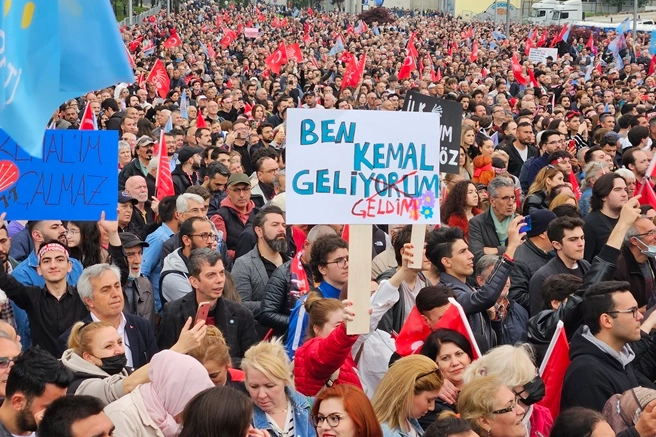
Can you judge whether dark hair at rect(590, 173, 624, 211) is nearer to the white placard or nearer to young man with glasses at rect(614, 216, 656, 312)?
young man with glasses at rect(614, 216, 656, 312)

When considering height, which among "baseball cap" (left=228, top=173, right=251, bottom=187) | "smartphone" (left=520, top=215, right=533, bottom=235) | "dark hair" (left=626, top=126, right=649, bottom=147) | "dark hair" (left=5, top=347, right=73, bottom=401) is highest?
"dark hair" (left=5, top=347, right=73, bottom=401)

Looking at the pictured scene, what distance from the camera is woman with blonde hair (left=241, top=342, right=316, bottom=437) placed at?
187 inches

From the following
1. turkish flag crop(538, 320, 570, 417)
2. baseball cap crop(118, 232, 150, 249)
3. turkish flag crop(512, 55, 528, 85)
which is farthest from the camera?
turkish flag crop(512, 55, 528, 85)

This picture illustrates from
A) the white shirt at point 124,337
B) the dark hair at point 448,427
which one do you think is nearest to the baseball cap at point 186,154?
the white shirt at point 124,337

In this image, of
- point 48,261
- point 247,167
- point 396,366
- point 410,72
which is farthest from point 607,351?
point 410,72

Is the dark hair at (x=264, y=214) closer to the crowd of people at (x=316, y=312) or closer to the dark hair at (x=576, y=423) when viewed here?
the crowd of people at (x=316, y=312)

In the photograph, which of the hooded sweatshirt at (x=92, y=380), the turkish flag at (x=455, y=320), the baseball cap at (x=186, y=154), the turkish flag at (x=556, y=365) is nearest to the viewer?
the hooded sweatshirt at (x=92, y=380)

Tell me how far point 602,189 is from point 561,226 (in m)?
1.34

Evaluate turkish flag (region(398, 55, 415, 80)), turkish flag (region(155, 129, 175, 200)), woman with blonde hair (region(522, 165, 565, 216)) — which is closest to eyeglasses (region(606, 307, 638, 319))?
woman with blonde hair (region(522, 165, 565, 216))

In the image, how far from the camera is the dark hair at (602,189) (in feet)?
27.7

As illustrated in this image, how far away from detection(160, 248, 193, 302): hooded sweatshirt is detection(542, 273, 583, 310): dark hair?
215 cm

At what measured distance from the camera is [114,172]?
21.5ft

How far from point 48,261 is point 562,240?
10.6ft

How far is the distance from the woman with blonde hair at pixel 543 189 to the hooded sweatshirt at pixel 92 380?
521 centimetres
